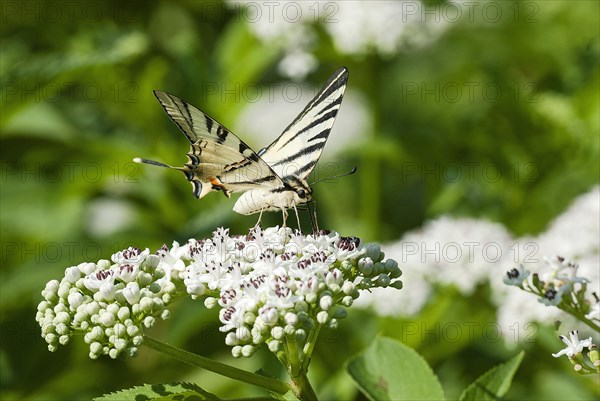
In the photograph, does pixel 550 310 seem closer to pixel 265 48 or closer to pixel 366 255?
pixel 366 255

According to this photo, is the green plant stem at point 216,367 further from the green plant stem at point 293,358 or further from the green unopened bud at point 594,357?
the green unopened bud at point 594,357

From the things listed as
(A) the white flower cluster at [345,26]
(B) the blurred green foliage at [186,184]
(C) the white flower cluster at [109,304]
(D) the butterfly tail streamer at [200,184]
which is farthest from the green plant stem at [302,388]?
(A) the white flower cluster at [345,26]

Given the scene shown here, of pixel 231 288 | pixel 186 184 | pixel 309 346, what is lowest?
pixel 186 184

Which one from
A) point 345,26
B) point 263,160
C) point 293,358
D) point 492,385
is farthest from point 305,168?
point 345,26

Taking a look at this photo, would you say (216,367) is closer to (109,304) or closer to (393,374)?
(109,304)

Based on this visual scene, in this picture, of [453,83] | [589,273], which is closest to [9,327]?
[589,273]

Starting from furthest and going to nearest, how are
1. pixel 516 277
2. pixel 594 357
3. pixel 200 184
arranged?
pixel 200 184 < pixel 516 277 < pixel 594 357

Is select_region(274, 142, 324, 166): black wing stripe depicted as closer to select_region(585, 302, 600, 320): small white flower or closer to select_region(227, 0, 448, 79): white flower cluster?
select_region(585, 302, 600, 320): small white flower
